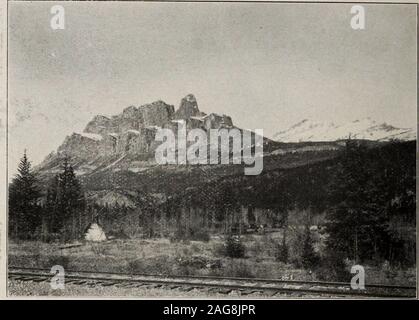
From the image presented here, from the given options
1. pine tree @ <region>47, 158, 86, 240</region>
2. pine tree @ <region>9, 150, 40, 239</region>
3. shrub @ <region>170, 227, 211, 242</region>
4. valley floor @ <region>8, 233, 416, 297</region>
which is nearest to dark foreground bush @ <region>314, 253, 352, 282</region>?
valley floor @ <region>8, 233, 416, 297</region>

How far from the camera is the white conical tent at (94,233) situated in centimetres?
725

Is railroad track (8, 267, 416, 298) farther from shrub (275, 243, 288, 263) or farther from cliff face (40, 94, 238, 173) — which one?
cliff face (40, 94, 238, 173)

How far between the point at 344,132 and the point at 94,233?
12.0 ft

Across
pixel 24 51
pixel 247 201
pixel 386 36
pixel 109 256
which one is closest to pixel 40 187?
pixel 109 256

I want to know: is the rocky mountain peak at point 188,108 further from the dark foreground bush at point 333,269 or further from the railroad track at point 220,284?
the dark foreground bush at point 333,269

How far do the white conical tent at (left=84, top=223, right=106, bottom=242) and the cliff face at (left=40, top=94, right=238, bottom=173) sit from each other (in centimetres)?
77

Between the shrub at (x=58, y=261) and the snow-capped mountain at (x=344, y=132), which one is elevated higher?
the snow-capped mountain at (x=344, y=132)

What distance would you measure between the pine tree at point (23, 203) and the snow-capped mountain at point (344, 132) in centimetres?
344

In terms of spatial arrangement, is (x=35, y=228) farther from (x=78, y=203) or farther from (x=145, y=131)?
(x=145, y=131)

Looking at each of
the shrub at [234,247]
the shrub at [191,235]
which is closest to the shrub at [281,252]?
the shrub at [234,247]

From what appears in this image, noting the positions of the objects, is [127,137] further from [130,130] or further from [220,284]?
[220,284]

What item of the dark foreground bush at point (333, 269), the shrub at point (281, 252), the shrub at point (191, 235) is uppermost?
the shrub at point (191, 235)

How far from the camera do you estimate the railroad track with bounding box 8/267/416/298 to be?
709 cm

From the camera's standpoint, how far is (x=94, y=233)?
7.25m
